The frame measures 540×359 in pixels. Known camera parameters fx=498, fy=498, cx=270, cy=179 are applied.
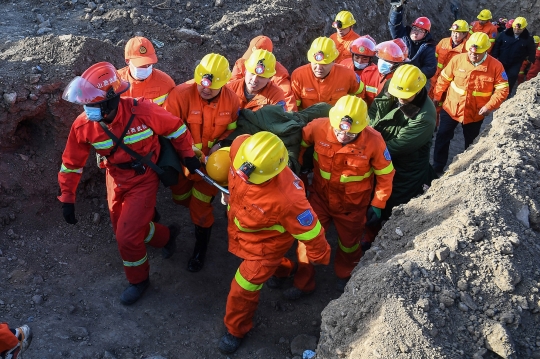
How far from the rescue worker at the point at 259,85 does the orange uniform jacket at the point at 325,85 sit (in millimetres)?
754

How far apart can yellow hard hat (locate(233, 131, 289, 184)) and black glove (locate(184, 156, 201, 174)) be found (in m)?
1.05

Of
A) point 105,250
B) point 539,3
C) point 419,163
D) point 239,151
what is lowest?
point 539,3

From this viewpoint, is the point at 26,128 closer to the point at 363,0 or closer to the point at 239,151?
the point at 239,151

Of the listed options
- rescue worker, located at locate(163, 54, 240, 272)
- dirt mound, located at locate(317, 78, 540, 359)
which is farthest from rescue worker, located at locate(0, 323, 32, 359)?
dirt mound, located at locate(317, 78, 540, 359)

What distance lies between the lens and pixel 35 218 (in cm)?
576

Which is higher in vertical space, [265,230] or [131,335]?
[265,230]

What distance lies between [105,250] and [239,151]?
265cm

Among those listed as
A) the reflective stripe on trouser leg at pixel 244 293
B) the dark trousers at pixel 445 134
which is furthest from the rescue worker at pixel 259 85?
the dark trousers at pixel 445 134

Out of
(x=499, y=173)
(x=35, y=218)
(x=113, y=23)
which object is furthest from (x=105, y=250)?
(x=499, y=173)

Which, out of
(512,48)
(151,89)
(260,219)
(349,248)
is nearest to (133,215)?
(260,219)

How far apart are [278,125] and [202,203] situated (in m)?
1.26

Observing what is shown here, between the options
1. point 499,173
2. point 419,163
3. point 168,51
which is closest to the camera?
point 499,173

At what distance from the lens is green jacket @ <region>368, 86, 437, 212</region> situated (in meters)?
5.33

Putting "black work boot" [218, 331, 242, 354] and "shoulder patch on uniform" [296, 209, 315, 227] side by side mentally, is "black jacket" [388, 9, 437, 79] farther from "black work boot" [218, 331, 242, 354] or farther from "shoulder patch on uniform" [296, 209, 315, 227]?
"black work boot" [218, 331, 242, 354]
